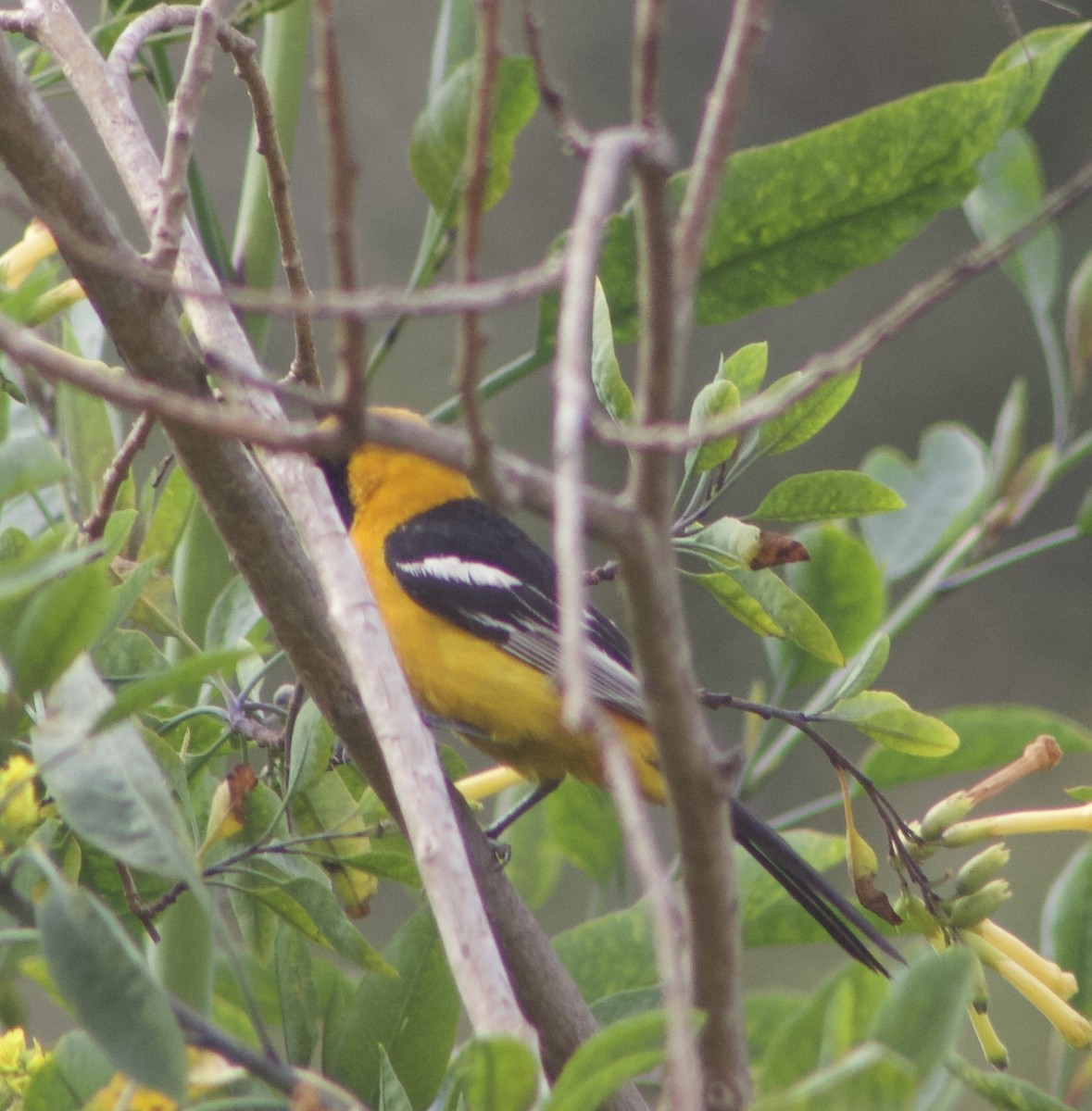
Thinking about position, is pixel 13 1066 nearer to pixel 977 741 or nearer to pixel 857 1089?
pixel 857 1089

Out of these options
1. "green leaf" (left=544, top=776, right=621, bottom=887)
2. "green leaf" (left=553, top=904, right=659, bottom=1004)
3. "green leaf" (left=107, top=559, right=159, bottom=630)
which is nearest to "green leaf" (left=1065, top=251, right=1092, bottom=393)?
"green leaf" (left=544, top=776, right=621, bottom=887)

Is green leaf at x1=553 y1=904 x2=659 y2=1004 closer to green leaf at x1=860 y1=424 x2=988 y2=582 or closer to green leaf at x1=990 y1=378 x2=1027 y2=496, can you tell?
green leaf at x1=860 y1=424 x2=988 y2=582

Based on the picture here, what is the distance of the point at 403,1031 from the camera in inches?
51.3

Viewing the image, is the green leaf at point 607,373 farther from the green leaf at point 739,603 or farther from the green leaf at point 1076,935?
the green leaf at point 1076,935

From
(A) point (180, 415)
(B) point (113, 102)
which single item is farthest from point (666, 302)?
(B) point (113, 102)

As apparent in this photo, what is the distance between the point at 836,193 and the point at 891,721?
0.72m

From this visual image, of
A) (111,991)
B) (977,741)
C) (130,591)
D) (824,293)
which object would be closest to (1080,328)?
(977,741)

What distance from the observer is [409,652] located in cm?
257

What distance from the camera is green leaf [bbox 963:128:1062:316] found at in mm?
2135

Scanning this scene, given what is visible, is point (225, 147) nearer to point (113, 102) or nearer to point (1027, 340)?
point (1027, 340)

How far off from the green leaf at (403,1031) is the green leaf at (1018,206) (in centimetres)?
137

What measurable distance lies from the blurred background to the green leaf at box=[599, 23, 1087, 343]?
14.2ft

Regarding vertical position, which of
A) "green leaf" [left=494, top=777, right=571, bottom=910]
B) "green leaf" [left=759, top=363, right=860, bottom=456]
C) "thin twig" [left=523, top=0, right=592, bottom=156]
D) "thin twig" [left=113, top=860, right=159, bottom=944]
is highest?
"thin twig" [left=523, top=0, right=592, bottom=156]

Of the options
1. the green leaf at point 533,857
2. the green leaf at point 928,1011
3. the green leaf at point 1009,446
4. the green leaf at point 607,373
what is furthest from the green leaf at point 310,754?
the green leaf at point 1009,446
